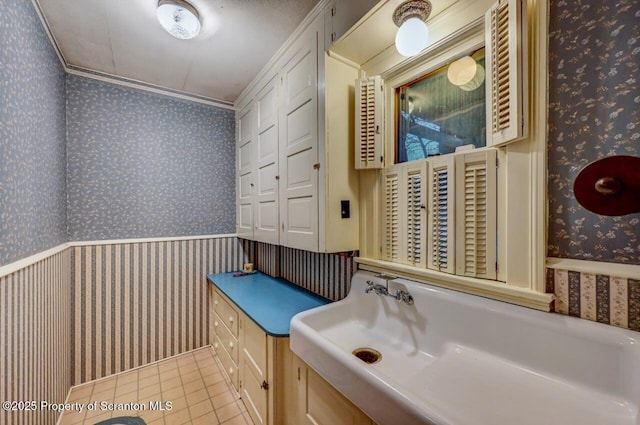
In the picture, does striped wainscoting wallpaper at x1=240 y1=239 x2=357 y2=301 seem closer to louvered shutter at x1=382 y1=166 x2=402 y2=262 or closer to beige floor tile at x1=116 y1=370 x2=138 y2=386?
louvered shutter at x1=382 y1=166 x2=402 y2=262

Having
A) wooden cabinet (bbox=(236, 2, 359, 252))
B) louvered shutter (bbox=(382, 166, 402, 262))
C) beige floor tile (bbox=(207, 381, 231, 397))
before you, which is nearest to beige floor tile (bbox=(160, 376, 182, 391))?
beige floor tile (bbox=(207, 381, 231, 397))

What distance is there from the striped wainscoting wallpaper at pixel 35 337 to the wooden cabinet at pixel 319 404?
113 cm

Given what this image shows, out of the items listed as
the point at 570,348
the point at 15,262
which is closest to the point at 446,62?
the point at 570,348

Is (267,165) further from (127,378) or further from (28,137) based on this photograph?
(127,378)

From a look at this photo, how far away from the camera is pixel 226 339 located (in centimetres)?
205

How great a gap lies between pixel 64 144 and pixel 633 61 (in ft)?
10.1

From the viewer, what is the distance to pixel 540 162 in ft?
2.86

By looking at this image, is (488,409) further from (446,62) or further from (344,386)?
(446,62)

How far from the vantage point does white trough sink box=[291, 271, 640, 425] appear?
700 mm

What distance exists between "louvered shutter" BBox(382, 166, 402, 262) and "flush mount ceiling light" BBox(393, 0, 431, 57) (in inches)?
20.9

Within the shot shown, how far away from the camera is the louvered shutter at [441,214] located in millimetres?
1114

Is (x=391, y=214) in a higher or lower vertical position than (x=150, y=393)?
higher

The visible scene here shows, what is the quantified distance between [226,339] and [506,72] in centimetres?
235

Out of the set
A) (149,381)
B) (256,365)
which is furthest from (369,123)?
(149,381)
